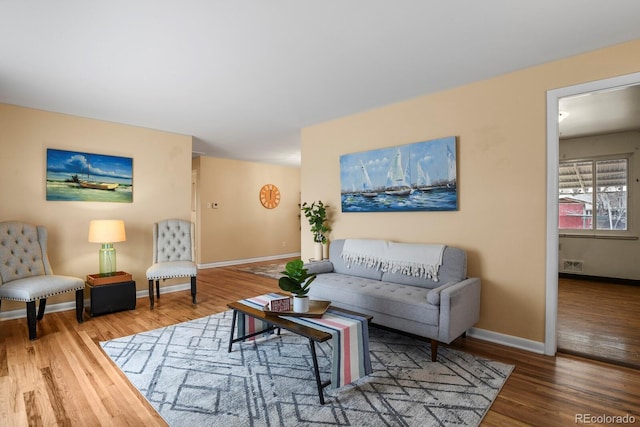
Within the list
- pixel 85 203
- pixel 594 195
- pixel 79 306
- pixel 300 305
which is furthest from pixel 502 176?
pixel 85 203

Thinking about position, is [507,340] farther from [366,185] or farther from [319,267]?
[366,185]

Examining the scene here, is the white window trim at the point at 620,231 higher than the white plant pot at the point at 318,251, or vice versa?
the white window trim at the point at 620,231

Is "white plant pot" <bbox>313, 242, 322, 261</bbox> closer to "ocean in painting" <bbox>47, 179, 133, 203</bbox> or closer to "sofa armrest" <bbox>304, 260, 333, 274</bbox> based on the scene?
"sofa armrest" <bbox>304, 260, 333, 274</bbox>

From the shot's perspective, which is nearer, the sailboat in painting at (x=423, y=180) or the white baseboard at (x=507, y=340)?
the white baseboard at (x=507, y=340)

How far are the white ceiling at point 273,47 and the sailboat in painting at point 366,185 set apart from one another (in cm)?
78

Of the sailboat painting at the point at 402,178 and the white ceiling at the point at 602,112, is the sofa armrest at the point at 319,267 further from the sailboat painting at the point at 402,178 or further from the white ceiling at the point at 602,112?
the white ceiling at the point at 602,112

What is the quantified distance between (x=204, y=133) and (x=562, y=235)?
21.5 feet

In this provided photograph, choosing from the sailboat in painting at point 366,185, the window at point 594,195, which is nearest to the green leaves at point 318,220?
the sailboat in painting at point 366,185

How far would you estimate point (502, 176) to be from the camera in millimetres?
3086

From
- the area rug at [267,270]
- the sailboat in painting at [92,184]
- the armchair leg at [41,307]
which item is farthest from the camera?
the area rug at [267,270]

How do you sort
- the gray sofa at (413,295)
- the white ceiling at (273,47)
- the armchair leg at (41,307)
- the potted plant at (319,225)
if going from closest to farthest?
the white ceiling at (273,47) < the gray sofa at (413,295) < the armchair leg at (41,307) < the potted plant at (319,225)

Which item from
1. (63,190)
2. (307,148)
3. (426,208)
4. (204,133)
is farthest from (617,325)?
(63,190)

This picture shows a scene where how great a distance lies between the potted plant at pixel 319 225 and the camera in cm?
451

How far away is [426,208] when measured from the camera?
11.7 feet
